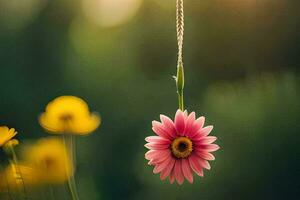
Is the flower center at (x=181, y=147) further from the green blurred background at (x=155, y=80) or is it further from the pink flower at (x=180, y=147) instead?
the green blurred background at (x=155, y=80)

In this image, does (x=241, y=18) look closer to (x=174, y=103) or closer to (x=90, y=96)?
(x=174, y=103)

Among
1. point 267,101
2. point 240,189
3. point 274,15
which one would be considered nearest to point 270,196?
point 240,189

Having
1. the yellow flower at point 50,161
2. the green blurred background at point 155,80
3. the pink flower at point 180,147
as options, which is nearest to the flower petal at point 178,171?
the pink flower at point 180,147

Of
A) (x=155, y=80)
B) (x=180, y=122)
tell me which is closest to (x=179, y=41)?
(x=180, y=122)

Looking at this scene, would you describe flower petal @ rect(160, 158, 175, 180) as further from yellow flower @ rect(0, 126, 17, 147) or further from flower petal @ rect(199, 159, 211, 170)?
yellow flower @ rect(0, 126, 17, 147)

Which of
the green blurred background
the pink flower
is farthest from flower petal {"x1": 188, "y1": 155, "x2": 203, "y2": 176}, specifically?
the green blurred background

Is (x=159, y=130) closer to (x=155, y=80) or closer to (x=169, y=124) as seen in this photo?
(x=169, y=124)

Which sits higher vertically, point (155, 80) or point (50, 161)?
point (155, 80)
